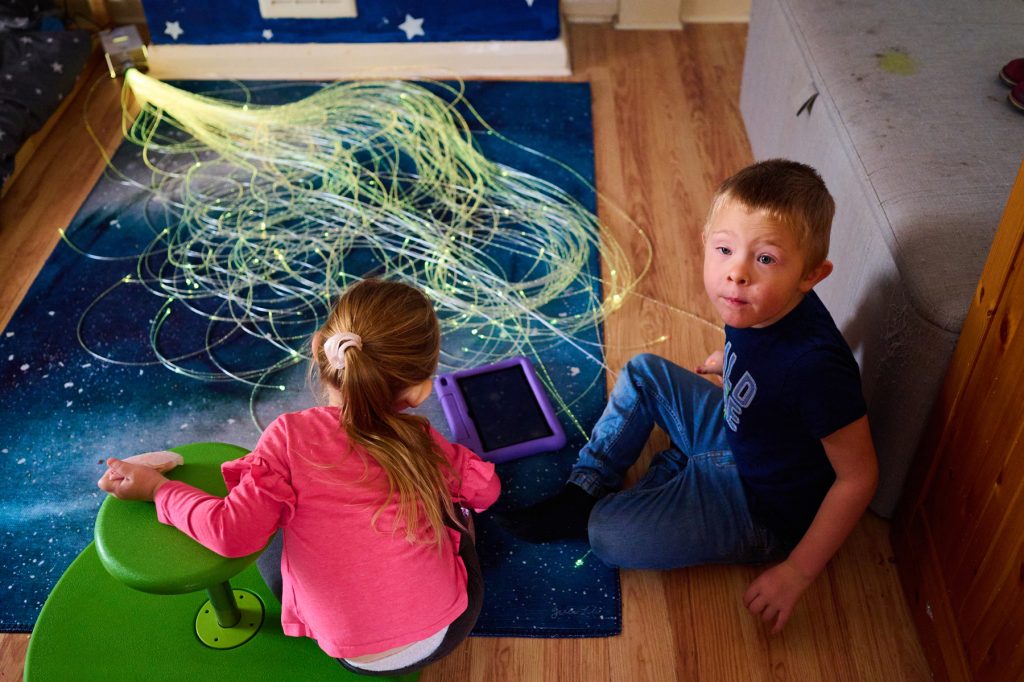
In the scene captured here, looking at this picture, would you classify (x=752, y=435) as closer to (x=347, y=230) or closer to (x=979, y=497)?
(x=979, y=497)

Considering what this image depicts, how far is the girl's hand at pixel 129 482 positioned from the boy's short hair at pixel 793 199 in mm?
779

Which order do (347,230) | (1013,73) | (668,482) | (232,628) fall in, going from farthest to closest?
(347,230)
(1013,73)
(668,482)
(232,628)

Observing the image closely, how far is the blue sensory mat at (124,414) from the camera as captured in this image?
1365 mm

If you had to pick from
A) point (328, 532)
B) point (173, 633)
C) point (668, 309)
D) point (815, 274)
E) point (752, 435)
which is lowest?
point (668, 309)

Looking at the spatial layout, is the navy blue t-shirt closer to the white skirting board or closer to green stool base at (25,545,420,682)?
green stool base at (25,545,420,682)

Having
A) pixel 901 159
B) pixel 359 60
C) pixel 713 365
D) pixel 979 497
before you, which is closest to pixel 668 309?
pixel 713 365

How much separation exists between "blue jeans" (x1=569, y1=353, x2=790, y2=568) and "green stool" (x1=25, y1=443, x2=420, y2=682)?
379 millimetres

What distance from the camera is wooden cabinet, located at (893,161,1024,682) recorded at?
1043mm

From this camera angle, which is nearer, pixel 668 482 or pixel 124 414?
pixel 668 482

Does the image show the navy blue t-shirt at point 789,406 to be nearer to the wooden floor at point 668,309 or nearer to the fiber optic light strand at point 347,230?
the wooden floor at point 668,309

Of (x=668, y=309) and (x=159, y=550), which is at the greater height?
(x=159, y=550)

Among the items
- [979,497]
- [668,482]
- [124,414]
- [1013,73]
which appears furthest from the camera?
[124,414]

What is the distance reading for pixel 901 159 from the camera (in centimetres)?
141

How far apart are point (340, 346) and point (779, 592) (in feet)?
2.30
